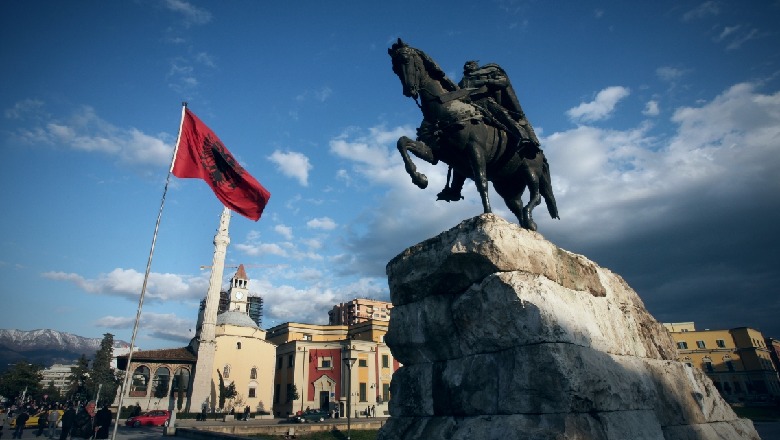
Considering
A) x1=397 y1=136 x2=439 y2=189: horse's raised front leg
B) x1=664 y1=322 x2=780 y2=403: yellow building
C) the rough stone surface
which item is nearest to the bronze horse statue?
x1=397 y1=136 x2=439 y2=189: horse's raised front leg

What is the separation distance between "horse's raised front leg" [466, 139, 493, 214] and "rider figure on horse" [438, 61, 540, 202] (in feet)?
1.91

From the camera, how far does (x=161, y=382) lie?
45.1m

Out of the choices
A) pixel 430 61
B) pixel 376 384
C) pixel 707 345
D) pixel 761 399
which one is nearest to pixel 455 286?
pixel 430 61

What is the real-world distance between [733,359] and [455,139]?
74.0 meters

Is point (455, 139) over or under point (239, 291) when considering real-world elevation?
under

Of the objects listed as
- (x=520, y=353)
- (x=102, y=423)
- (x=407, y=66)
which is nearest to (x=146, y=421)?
(x=102, y=423)

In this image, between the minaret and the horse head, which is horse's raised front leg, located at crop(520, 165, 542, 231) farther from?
the minaret

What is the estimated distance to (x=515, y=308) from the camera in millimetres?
3271

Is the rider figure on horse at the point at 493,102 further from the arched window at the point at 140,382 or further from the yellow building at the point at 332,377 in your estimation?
the arched window at the point at 140,382

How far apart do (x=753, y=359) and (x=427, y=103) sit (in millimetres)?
74273

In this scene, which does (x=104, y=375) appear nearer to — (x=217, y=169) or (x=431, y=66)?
(x=217, y=169)

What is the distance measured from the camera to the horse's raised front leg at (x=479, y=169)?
4.63 m

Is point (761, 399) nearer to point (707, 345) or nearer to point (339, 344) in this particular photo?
point (707, 345)

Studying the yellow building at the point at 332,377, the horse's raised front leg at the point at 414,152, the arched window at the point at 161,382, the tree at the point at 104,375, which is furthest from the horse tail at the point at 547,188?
the tree at the point at 104,375
